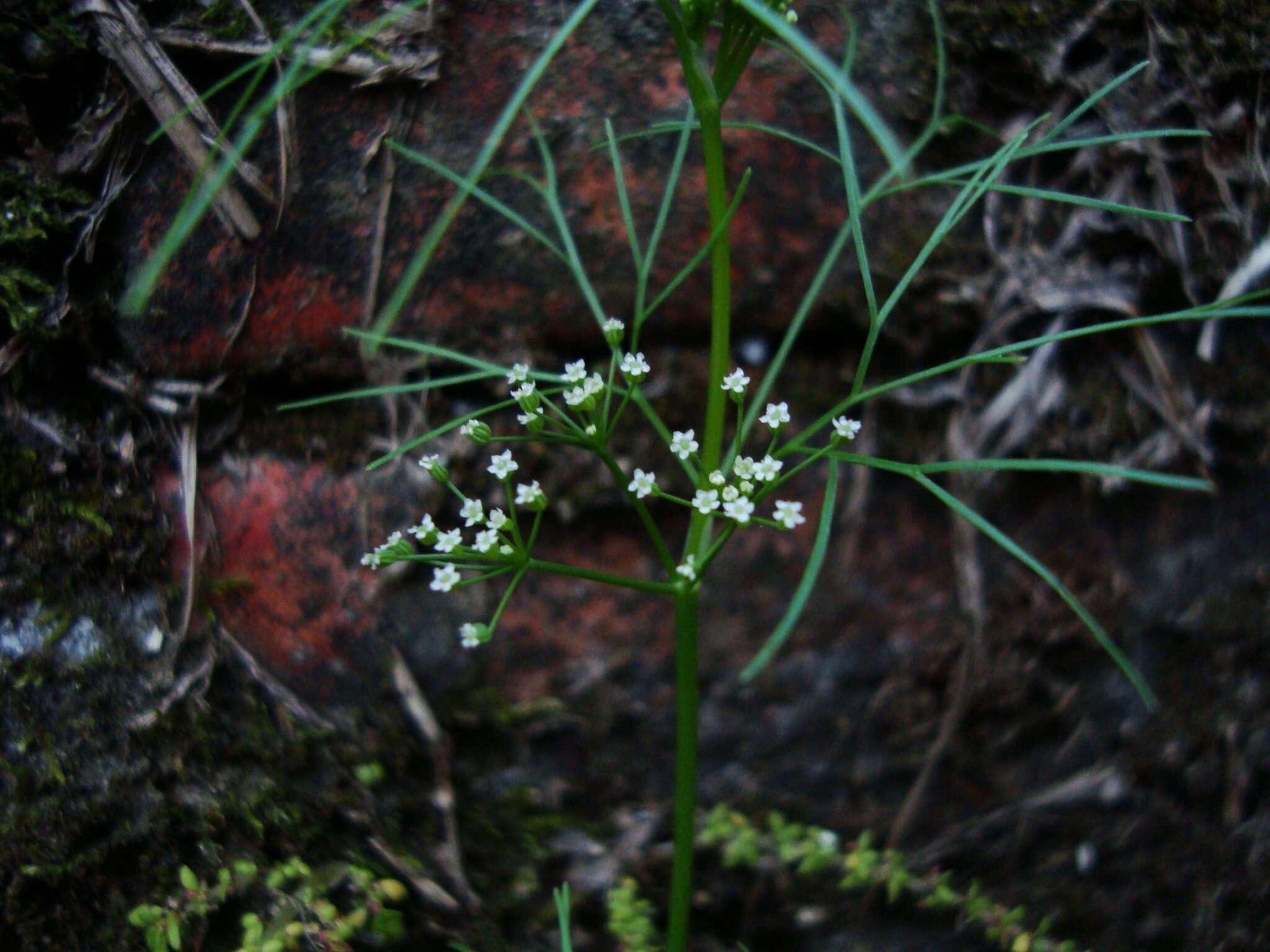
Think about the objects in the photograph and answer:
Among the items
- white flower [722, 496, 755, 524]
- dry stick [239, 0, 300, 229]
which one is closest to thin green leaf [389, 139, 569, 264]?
dry stick [239, 0, 300, 229]

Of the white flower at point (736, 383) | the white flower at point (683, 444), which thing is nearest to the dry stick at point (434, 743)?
the white flower at point (683, 444)

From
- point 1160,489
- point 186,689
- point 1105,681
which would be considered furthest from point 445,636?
point 1160,489

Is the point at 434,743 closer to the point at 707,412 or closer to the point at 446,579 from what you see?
the point at 446,579

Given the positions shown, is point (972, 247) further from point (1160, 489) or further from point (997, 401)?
point (1160, 489)

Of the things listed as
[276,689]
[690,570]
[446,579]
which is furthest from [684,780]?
[276,689]

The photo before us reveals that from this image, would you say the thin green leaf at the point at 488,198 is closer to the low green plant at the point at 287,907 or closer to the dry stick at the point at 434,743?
the dry stick at the point at 434,743

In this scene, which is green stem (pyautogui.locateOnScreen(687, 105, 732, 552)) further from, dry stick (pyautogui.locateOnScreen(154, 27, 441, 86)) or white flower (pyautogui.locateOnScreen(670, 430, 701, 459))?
dry stick (pyautogui.locateOnScreen(154, 27, 441, 86))
